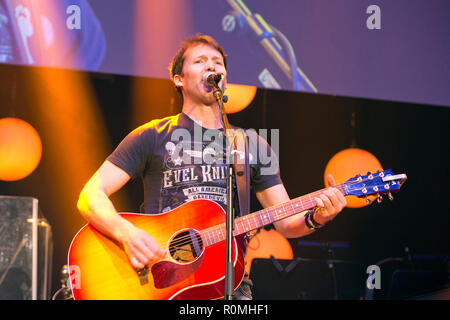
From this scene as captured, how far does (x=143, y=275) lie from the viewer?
2713mm

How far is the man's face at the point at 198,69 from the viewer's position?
128 inches

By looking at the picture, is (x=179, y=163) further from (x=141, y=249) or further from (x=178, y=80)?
(x=178, y=80)

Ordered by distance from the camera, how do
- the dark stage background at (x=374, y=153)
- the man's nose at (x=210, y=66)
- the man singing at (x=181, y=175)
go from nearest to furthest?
the man singing at (x=181, y=175) → the man's nose at (x=210, y=66) → the dark stage background at (x=374, y=153)

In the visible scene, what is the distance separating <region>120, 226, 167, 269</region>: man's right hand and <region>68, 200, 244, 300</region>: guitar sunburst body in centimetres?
5

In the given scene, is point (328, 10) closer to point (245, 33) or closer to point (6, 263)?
point (245, 33)

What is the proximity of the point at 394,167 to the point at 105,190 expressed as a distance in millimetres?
4877

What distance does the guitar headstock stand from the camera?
2.85 m

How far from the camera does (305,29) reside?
16.1ft

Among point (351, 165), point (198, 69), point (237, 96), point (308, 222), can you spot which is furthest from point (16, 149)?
point (351, 165)

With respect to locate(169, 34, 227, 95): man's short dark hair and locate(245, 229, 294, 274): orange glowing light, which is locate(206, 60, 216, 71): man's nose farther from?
locate(245, 229, 294, 274): orange glowing light

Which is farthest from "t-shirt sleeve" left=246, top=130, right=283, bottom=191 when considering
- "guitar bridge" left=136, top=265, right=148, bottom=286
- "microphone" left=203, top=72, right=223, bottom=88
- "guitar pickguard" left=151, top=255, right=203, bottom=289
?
"guitar bridge" left=136, top=265, right=148, bottom=286

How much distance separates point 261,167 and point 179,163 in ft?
1.84

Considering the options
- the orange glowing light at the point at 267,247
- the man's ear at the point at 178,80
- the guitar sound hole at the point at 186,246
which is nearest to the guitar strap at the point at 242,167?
the guitar sound hole at the point at 186,246

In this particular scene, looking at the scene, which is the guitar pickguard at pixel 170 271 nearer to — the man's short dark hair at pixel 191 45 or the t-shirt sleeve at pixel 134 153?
the t-shirt sleeve at pixel 134 153
